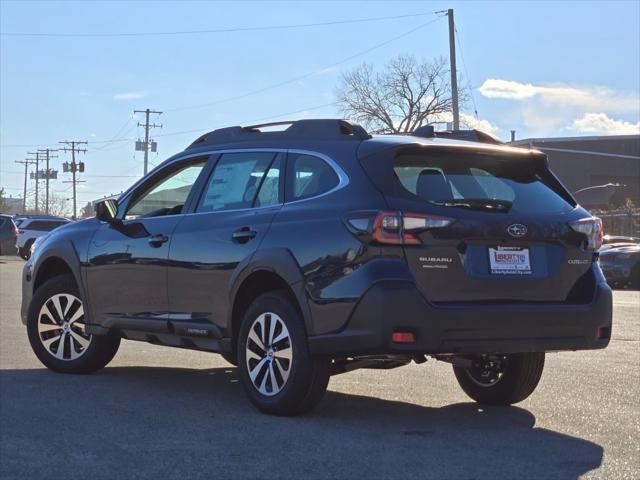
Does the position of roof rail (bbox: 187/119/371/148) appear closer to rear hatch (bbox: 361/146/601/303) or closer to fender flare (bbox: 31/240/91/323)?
rear hatch (bbox: 361/146/601/303)

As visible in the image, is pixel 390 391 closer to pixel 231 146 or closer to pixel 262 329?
pixel 262 329

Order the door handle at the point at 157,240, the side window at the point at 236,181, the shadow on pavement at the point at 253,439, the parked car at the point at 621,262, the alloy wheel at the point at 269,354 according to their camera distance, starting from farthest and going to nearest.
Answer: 1. the parked car at the point at 621,262
2. the door handle at the point at 157,240
3. the side window at the point at 236,181
4. the alloy wheel at the point at 269,354
5. the shadow on pavement at the point at 253,439

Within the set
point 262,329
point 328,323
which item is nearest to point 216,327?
point 262,329

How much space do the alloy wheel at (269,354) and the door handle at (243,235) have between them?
1.71 feet

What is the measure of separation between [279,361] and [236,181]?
1.44 metres

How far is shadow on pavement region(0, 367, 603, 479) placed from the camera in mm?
4824

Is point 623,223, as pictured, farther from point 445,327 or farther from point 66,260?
point 445,327

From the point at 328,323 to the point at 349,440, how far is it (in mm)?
670

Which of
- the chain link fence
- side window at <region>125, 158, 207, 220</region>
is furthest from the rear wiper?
→ the chain link fence

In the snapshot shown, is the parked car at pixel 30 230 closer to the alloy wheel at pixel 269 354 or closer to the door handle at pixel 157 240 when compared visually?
the door handle at pixel 157 240

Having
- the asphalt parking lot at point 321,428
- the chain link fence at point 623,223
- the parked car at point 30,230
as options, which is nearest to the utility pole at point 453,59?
the chain link fence at point 623,223

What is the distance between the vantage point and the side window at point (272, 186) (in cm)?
646

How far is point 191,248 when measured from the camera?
682 cm

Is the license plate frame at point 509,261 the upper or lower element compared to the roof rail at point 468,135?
lower
